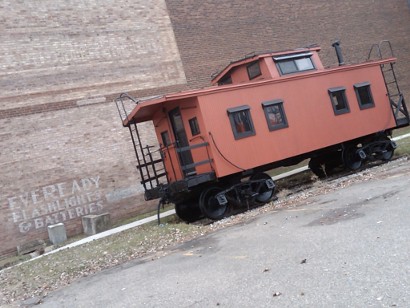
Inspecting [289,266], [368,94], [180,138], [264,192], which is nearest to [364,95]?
[368,94]

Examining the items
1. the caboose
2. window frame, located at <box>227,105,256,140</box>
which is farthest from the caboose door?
window frame, located at <box>227,105,256,140</box>

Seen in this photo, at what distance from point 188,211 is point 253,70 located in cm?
468

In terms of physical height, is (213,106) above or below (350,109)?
above

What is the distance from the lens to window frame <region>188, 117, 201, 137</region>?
38.4 feet

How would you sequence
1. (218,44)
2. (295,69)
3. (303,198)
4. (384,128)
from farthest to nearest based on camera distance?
(218,44)
(384,128)
(295,69)
(303,198)

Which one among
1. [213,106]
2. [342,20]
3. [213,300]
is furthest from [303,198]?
[342,20]

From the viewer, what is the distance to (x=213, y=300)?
17.0 ft

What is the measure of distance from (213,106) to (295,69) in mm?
3793

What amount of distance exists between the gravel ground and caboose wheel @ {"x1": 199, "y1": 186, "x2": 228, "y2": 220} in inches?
16.3

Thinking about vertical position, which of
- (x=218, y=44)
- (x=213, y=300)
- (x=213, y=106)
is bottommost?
(x=213, y=300)

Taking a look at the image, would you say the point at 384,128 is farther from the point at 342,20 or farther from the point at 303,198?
the point at 342,20

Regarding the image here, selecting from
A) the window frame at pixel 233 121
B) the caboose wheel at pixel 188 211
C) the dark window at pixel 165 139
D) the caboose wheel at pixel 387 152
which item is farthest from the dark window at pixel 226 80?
the caboose wheel at pixel 387 152

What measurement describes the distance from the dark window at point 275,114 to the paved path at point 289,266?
3.51m

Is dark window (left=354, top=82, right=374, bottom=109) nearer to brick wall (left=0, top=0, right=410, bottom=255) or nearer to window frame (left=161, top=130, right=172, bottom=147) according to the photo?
window frame (left=161, top=130, right=172, bottom=147)
